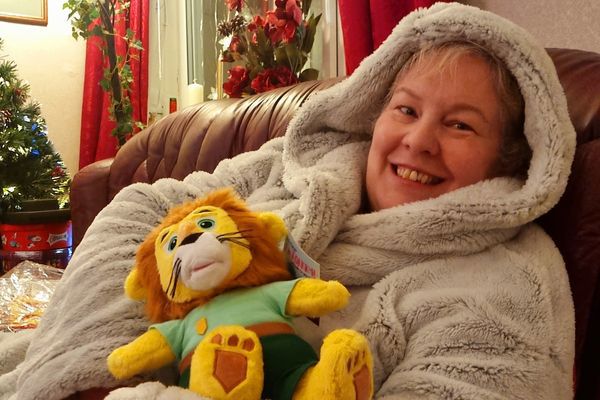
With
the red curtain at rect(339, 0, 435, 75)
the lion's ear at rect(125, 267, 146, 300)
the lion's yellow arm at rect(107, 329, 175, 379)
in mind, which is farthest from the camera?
the red curtain at rect(339, 0, 435, 75)

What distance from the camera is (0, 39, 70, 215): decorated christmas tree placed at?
2.73 meters

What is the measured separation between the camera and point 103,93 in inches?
153

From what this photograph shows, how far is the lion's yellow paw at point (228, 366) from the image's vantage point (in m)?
0.53

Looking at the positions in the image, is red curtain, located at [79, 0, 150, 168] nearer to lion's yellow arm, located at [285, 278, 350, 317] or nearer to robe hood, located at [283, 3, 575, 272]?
robe hood, located at [283, 3, 575, 272]

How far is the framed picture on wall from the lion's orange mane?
369 centimetres

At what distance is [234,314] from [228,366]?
75 millimetres

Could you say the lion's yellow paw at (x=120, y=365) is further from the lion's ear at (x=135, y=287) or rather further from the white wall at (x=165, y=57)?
the white wall at (x=165, y=57)

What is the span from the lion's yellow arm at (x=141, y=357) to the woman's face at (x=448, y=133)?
1.52 feet

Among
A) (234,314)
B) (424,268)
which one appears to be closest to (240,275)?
(234,314)

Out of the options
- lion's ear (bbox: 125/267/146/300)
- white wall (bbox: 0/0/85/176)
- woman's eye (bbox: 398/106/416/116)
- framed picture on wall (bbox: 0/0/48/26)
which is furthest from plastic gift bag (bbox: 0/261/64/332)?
framed picture on wall (bbox: 0/0/48/26)

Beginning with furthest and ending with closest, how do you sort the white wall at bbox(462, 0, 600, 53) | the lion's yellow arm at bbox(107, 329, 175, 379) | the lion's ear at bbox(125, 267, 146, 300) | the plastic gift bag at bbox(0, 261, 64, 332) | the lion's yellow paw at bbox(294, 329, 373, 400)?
the plastic gift bag at bbox(0, 261, 64, 332)
the white wall at bbox(462, 0, 600, 53)
the lion's ear at bbox(125, 267, 146, 300)
the lion's yellow arm at bbox(107, 329, 175, 379)
the lion's yellow paw at bbox(294, 329, 373, 400)

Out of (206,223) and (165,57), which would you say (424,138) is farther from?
(165,57)

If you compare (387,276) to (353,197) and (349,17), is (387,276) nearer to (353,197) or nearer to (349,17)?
(353,197)

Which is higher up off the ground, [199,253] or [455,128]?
[455,128]
